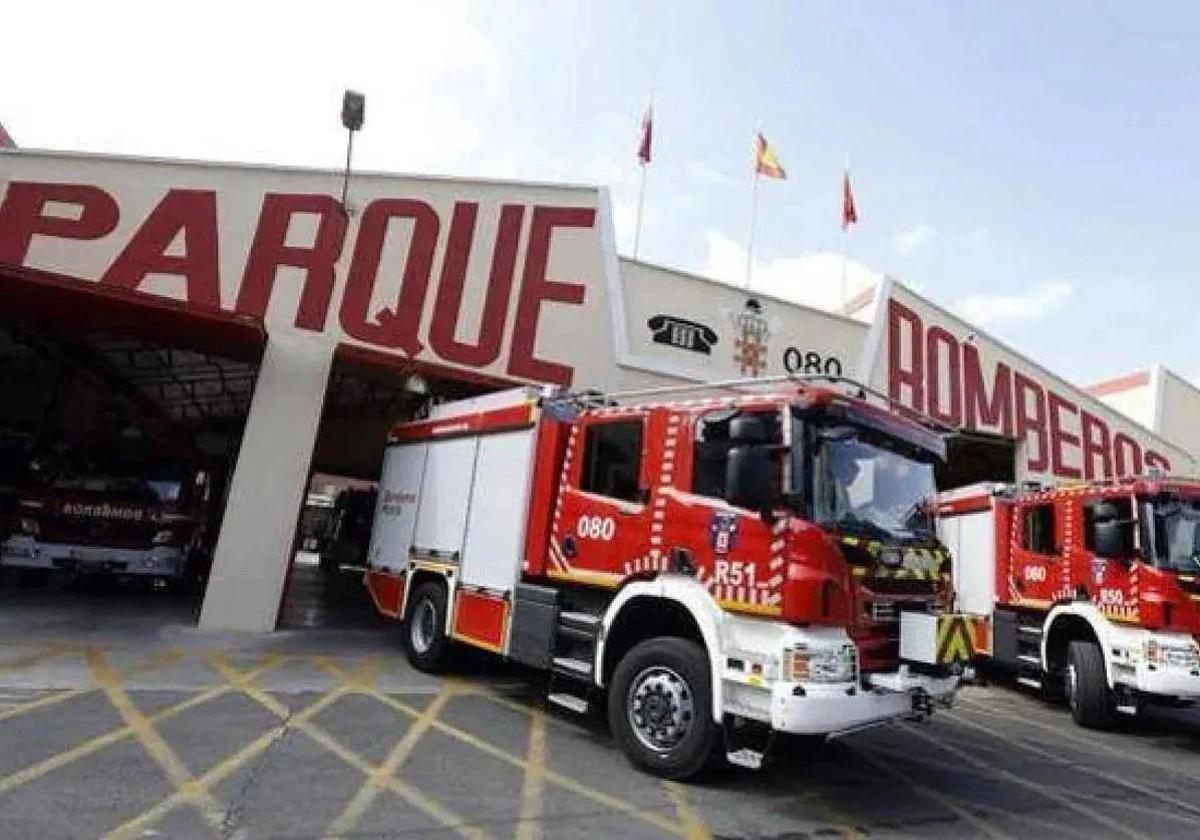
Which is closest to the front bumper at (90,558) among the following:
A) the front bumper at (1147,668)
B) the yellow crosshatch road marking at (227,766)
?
the yellow crosshatch road marking at (227,766)

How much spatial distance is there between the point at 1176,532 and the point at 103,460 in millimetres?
15672

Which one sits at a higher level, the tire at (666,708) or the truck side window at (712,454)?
the truck side window at (712,454)

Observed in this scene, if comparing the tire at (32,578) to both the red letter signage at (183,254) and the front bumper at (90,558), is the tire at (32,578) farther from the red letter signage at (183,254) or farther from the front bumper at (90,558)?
the red letter signage at (183,254)

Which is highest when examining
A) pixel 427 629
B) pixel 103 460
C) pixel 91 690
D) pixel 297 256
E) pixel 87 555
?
pixel 297 256

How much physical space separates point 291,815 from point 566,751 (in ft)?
8.28

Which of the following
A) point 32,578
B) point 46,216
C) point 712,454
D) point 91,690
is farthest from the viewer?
point 32,578

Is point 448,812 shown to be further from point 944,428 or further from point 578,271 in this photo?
point 578,271

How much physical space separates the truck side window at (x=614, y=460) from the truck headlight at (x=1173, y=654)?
5.99 metres

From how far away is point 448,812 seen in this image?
18.1 feet

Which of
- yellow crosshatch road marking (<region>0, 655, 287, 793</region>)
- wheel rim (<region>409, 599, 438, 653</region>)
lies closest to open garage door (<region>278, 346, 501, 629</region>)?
wheel rim (<region>409, 599, 438, 653</region>)

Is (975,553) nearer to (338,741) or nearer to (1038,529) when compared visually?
(1038,529)

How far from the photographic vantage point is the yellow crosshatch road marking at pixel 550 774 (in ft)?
18.6

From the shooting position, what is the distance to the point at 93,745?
6.42 metres

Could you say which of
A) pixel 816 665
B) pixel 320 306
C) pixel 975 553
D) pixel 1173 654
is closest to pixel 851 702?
pixel 816 665
